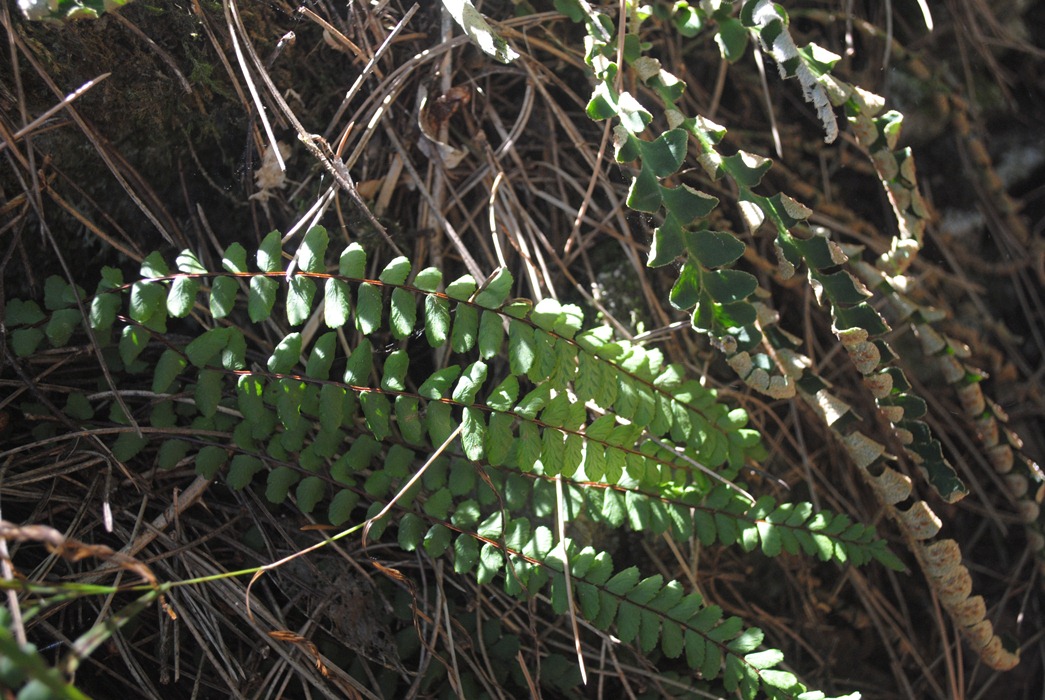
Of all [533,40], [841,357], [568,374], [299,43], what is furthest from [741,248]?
[299,43]

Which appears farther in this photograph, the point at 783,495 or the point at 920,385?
the point at 920,385

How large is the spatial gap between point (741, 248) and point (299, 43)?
1.18m

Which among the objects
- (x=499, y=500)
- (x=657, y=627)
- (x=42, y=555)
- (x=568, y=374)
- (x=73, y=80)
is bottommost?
(x=42, y=555)

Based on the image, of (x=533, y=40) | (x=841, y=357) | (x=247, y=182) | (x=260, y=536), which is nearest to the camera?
(x=260, y=536)

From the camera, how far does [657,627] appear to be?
5.08 feet

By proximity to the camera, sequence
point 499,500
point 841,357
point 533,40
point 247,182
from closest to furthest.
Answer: point 499,500
point 247,182
point 533,40
point 841,357

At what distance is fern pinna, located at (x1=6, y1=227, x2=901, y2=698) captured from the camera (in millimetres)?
1498

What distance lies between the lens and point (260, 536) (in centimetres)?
171

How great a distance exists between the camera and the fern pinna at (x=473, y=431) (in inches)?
59.0

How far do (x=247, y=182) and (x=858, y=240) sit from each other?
5.64ft

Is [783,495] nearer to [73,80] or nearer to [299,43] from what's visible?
[299,43]

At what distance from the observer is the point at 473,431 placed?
Answer: 4.88 ft

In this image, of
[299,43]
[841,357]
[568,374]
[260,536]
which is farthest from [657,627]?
[299,43]

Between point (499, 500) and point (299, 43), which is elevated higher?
point (299, 43)
